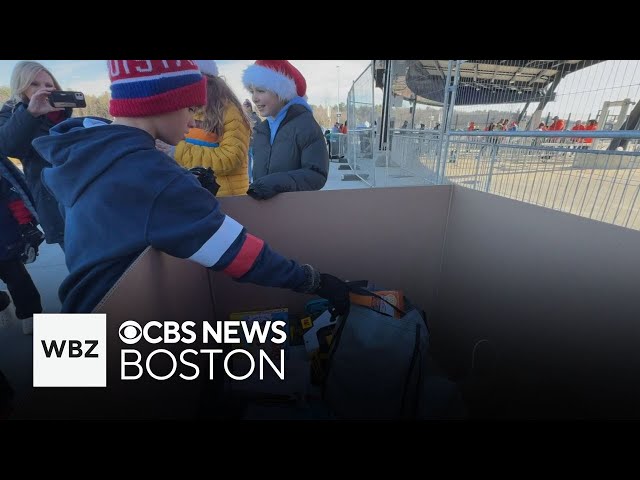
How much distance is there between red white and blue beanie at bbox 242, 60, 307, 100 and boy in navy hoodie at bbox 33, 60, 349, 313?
75cm

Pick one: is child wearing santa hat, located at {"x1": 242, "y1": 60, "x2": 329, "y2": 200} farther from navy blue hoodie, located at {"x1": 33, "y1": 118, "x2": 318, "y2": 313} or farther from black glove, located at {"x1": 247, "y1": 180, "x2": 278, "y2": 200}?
navy blue hoodie, located at {"x1": 33, "y1": 118, "x2": 318, "y2": 313}

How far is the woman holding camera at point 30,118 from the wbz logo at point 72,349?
136 centimetres

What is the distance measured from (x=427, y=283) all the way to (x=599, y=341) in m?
0.70

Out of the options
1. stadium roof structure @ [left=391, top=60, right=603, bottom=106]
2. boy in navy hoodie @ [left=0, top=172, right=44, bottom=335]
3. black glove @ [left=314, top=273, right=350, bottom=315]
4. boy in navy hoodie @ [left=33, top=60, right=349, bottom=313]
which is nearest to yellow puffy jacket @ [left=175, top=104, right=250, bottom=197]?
boy in navy hoodie @ [left=33, top=60, right=349, bottom=313]

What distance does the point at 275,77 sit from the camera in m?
1.47

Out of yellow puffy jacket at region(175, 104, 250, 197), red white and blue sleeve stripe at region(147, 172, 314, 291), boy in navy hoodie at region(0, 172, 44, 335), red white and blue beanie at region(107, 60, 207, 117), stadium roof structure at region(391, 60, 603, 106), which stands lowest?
boy in navy hoodie at region(0, 172, 44, 335)

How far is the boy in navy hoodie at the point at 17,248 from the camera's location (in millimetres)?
1558

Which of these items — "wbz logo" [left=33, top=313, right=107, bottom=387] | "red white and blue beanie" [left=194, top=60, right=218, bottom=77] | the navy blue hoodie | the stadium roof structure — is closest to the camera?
"wbz logo" [left=33, top=313, right=107, bottom=387]

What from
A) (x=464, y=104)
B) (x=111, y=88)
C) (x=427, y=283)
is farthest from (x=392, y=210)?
(x=464, y=104)

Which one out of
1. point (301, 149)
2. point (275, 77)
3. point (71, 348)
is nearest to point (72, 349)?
point (71, 348)

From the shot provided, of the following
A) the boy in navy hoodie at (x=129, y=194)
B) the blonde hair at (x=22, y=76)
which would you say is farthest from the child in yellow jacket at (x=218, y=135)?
the blonde hair at (x=22, y=76)

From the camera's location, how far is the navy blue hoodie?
2.27 ft

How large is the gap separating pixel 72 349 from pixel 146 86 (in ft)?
1.96

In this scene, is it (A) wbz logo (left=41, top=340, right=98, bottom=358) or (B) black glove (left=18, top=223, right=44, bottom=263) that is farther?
(B) black glove (left=18, top=223, right=44, bottom=263)
